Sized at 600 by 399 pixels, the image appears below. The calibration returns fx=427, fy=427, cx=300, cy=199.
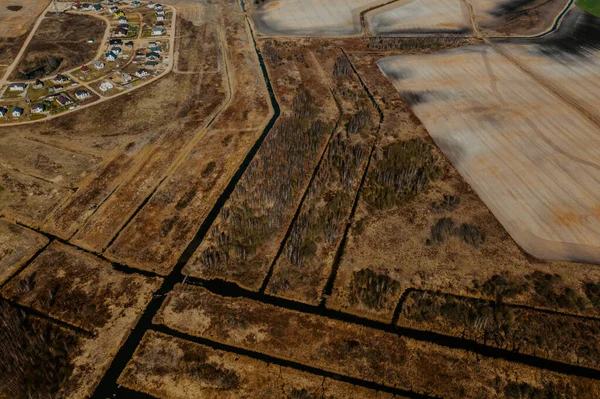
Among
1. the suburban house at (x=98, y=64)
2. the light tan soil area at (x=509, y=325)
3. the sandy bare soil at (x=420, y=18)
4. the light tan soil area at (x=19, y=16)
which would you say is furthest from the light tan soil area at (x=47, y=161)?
the sandy bare soil at (x=420, y=18)

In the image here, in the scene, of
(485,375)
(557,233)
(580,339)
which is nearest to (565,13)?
(557,233)

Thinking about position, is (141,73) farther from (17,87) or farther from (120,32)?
(120,32)

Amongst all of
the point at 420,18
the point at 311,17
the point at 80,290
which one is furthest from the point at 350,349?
the point at 420,18

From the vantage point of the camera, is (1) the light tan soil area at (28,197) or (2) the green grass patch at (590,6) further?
(2) the green grass patch at (590,6)

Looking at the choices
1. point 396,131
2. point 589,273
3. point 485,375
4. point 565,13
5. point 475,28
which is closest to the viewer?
point 485,375

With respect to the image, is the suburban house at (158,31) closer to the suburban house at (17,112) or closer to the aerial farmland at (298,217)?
the aerial farmland at (298,217)

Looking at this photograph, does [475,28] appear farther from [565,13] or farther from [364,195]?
[364,195]
